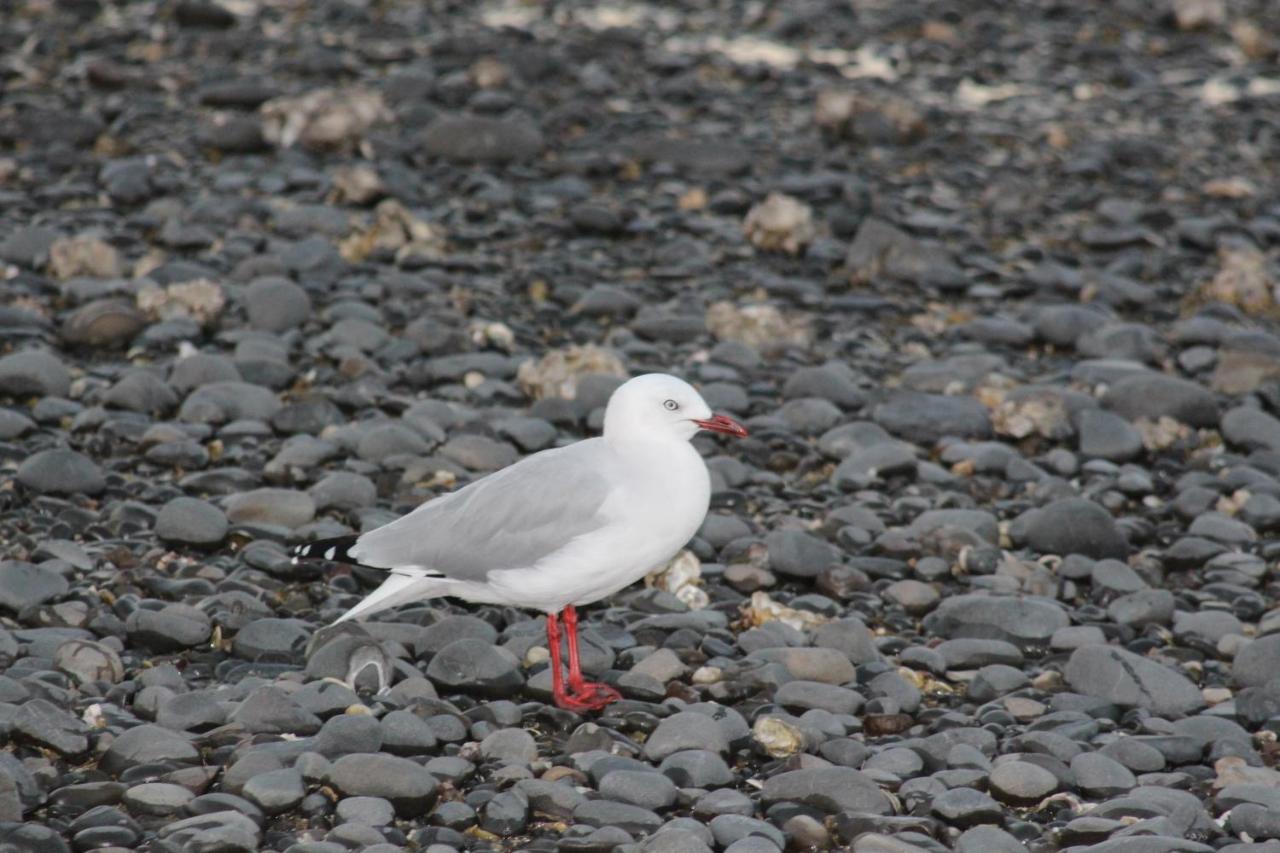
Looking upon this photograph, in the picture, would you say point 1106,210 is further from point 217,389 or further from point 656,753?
point 656,753

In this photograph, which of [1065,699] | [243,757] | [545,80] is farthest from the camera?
[545,80]

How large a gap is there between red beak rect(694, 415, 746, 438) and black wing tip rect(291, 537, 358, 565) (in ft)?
4.53

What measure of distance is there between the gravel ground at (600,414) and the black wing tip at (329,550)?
28 centimetres

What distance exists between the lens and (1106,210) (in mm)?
12250

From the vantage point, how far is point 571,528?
583 centimetres

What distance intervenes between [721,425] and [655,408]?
270 millimetres

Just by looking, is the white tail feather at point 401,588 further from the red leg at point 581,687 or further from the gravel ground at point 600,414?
the red leg at point 581,687

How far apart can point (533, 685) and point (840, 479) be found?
2.53m

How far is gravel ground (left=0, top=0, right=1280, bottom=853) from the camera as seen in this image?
535cm

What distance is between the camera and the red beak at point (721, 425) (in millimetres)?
6039

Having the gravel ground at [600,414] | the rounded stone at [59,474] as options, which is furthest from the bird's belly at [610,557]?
the rounded stone at [59,474]

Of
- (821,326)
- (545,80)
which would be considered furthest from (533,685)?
(545,80)

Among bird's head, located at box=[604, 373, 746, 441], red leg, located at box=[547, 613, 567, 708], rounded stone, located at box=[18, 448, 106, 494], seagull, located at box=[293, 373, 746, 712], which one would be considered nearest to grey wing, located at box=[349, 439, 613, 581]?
seagull, located at box=[293, 373, 746, 712]

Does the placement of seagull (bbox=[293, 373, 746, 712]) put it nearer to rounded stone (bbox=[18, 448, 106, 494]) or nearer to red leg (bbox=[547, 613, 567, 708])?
red leg (bbox=[547, 613, 567, 708])
